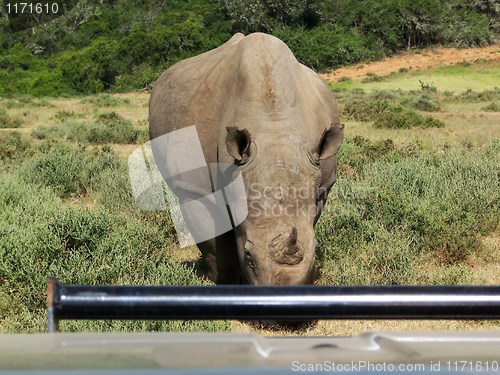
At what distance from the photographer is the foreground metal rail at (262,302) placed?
1606 mm

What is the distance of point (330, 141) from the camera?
213 inches

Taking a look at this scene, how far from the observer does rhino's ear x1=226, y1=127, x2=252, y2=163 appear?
5.14 m

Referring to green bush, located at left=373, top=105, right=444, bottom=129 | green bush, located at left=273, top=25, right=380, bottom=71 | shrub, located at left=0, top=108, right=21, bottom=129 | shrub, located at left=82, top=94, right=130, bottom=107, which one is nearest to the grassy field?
green bush, located at left=373, top=105, right=444, bottom=129

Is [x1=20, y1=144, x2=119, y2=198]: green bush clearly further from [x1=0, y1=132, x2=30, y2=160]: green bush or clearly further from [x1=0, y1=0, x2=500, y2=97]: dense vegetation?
[x1=0, y1=0, x2=500, y2=97]: dense vegetation

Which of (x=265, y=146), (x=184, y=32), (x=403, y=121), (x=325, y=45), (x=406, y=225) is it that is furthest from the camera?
(x=325, y=45)

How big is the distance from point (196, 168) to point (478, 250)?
10.2 feet

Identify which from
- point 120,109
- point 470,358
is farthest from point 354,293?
point 120,109

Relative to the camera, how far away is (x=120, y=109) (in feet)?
96.3

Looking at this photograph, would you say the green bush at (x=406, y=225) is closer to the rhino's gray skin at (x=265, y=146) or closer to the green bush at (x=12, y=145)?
the rhino's gray skin at (x=265, y=146)

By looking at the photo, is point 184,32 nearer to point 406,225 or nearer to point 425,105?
point 425,105

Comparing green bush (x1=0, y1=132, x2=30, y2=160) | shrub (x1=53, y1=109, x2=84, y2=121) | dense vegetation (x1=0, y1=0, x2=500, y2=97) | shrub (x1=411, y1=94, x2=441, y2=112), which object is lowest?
dense vegetation (x1=0, y1=0, x2=500, y2=97)

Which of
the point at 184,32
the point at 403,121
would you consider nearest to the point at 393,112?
the point at 403,121

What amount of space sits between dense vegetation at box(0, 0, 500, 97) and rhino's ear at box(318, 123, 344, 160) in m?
35.1

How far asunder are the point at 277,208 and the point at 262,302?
10.6 ft
